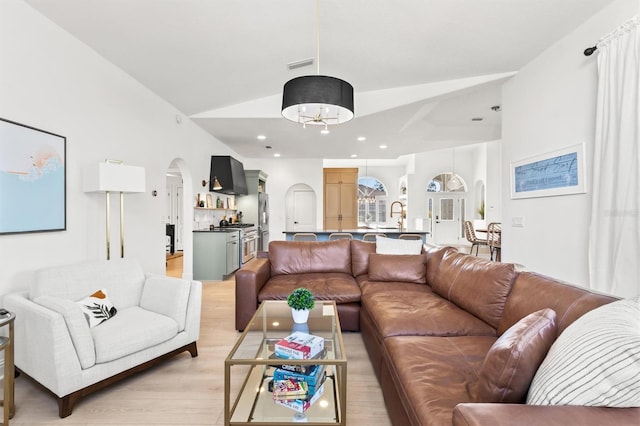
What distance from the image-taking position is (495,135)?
622 centimetres

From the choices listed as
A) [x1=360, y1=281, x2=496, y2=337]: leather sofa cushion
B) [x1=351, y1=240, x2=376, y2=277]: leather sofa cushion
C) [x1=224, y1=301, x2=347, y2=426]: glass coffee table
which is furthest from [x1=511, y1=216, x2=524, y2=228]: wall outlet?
[x1=224, y1=301, x2=347, y2=426]: glass coffee table

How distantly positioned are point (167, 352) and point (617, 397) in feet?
8.42

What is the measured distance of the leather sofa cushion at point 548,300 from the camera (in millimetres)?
1379

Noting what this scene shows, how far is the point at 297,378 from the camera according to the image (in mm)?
1669

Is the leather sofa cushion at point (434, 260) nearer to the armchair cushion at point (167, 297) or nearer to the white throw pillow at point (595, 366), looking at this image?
the white throw pillow at point (595, 366)

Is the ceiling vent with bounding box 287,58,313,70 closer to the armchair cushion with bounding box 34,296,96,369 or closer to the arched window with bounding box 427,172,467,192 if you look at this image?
the armchair cushion with bounding box 34,296,96,369

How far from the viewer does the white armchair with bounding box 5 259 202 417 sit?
1.81 m

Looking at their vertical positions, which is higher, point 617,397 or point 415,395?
point 617,397

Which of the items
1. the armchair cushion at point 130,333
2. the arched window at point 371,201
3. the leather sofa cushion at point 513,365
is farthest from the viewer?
the arched window at point 371,201

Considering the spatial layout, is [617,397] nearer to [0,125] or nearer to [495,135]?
[0,125]

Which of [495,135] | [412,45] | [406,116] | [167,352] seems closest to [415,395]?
[167,352]

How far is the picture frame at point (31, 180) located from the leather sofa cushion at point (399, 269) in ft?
9.93

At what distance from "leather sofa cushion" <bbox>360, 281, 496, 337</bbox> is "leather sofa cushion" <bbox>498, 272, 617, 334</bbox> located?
0.23 meters

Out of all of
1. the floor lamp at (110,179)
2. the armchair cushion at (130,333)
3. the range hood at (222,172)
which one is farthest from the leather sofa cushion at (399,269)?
the range hood at (222,172)
